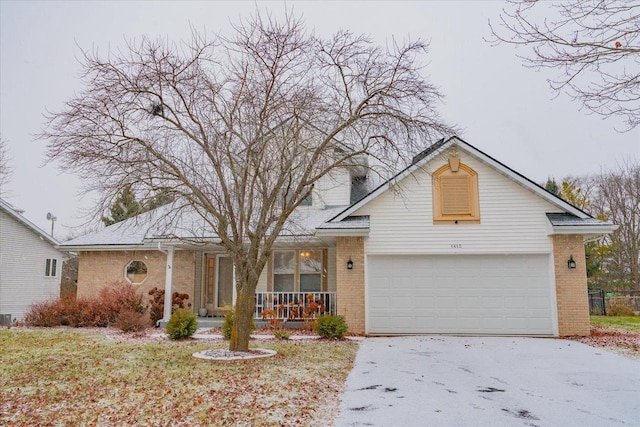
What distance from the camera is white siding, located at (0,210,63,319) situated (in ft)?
73.0

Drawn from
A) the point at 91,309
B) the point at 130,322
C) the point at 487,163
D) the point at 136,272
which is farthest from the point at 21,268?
the point at 487,163

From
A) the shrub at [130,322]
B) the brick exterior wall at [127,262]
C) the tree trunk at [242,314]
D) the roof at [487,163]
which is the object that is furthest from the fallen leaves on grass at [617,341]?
the brick exterior wall at [127,262]

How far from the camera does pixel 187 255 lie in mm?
17891

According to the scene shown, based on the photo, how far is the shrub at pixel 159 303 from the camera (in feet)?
54.9

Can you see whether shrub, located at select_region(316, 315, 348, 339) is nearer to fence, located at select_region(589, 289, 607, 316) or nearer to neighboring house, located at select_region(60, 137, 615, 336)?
neighboring house, located at select_region(60, 137, 615, 336)

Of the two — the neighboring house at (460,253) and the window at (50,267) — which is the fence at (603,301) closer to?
the neighboring house at (460,253)

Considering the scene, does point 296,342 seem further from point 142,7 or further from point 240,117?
point 142,7

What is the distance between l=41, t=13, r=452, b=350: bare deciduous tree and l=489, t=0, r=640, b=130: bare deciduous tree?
4216 mm

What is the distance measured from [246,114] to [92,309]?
9880 mm

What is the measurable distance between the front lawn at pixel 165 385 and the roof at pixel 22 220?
507 inches

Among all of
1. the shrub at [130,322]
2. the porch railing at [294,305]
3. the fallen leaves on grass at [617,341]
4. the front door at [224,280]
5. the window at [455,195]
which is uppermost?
the window at [455,195]

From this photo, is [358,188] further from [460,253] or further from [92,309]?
[92,309]

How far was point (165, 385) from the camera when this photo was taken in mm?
7734

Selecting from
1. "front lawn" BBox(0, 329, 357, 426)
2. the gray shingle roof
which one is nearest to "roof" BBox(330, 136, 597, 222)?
the gray shingle roof
